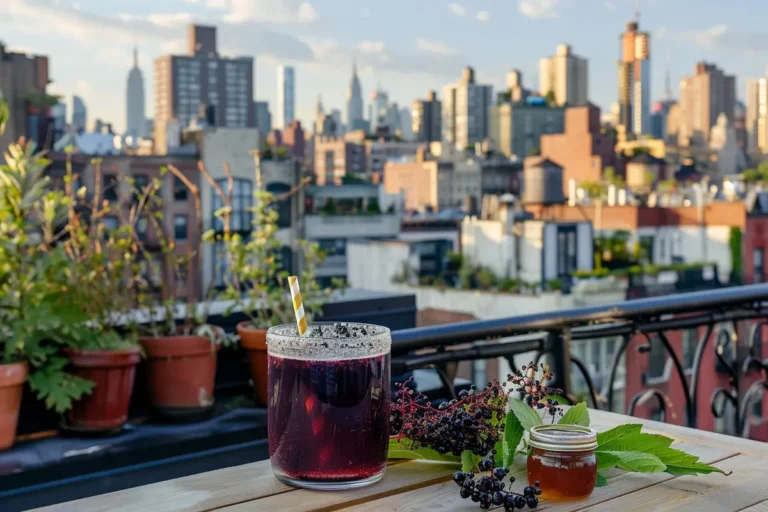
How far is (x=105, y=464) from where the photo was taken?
3080 mm

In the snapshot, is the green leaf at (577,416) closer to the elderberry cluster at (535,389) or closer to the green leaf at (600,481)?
the elderberry cluster at (535,389)

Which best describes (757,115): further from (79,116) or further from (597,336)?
(597,336)

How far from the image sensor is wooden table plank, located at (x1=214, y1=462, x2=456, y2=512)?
1408 mm

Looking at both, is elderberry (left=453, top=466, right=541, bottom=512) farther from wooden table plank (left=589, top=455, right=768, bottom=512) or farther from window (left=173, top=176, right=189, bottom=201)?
window (left=173, top=176, right=189, bottom=201)

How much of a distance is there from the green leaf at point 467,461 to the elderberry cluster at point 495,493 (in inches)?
4.5

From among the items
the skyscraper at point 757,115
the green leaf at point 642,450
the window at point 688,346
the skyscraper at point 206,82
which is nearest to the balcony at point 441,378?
the green leaf at point 642,450

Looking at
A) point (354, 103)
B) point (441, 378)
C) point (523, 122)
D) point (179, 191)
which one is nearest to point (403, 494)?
point (441, 378)

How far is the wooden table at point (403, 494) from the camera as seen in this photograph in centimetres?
141

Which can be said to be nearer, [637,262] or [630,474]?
[630,474]

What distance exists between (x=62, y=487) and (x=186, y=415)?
597 millimetres

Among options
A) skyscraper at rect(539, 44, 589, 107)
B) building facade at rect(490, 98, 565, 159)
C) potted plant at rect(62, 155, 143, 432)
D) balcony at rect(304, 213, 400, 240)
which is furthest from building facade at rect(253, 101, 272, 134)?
potted plant at rect(62, 155, 143, 432)

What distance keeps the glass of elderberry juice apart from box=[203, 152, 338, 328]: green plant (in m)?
2.28

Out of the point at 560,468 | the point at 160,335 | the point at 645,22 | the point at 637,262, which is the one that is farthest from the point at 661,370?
the point at 645,22

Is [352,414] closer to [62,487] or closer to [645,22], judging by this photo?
[62,487]
